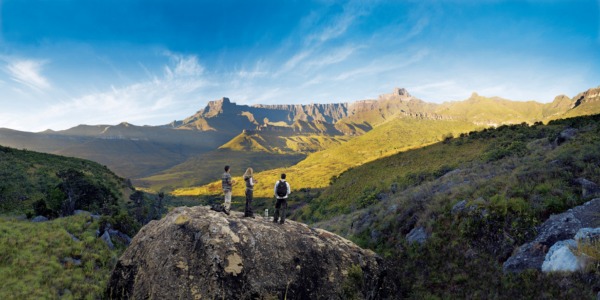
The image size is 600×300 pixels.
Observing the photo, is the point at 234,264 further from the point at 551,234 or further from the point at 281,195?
the point at 551,234

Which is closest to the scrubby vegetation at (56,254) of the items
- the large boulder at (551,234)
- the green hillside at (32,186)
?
the green hillside at (32,186)

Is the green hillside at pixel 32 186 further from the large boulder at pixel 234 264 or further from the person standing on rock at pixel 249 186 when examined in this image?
the person standing on rock at pixel 249 186

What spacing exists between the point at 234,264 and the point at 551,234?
11529 mm

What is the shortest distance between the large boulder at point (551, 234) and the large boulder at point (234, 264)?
5039 millimetres

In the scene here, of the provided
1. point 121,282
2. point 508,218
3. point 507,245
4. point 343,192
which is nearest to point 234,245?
point 121,282

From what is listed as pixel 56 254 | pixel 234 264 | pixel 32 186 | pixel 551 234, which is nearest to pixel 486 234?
pixel 551 234

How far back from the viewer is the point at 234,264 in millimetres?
9797

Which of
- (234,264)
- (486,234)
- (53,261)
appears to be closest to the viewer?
(234,264)

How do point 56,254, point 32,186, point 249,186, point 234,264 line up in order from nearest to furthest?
1. point 234,264
2. point 249,186
3. point 56,254
4. point 32,186

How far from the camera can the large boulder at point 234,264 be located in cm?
947

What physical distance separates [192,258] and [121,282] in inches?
145

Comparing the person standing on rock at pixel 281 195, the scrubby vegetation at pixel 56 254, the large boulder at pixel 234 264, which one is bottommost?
the scrubby vegetation at pixel 56 254

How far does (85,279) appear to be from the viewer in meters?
13.6

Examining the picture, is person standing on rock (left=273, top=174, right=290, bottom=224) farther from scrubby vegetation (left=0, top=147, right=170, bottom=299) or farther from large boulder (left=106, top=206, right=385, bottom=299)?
scrubby vegetation (left=0, top=147, right=170, bottom=299)
